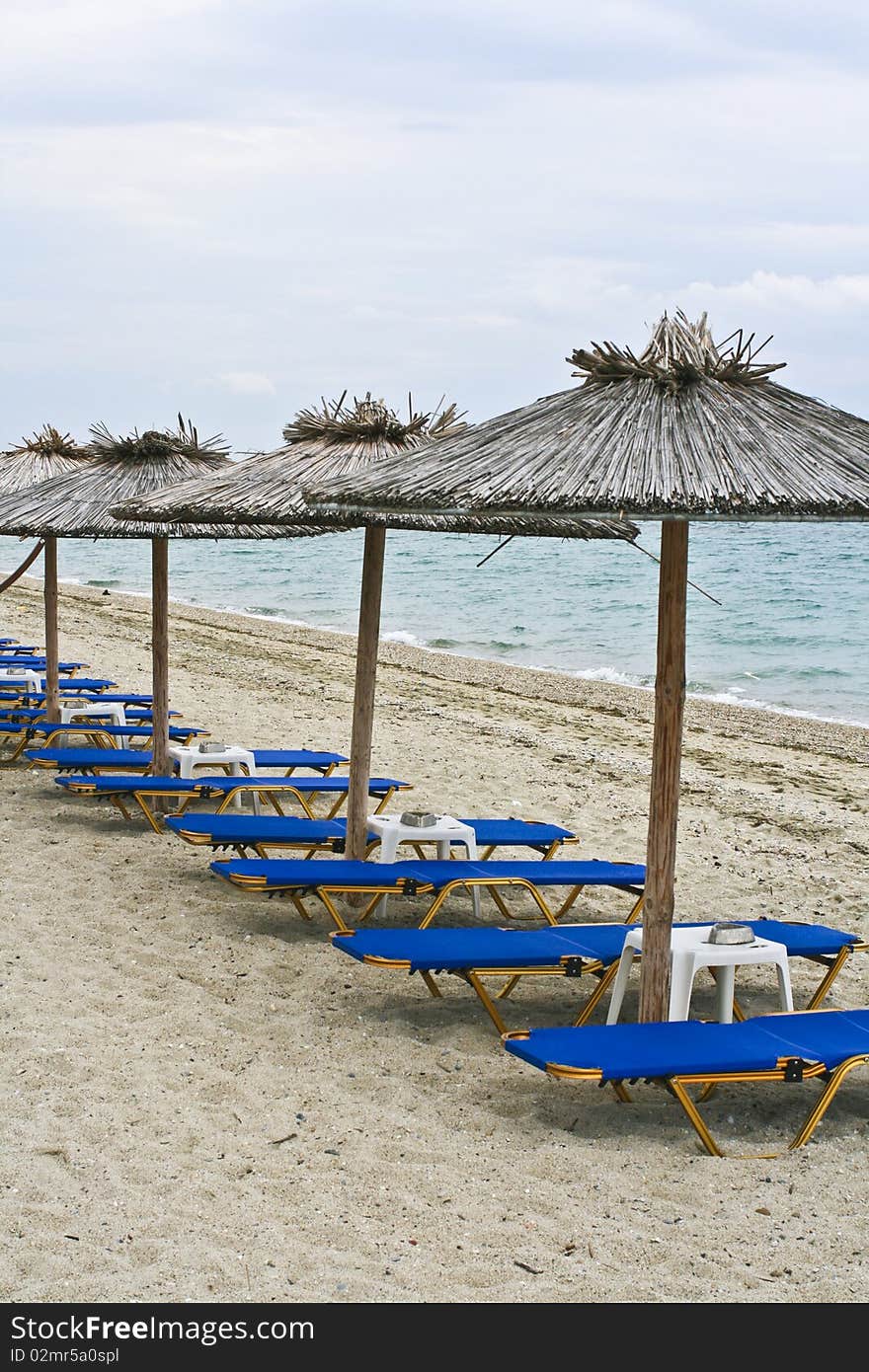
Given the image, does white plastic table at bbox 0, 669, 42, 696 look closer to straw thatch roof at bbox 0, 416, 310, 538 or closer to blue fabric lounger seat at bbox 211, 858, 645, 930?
straw thatch roof at bbox 0, 416, 310, 538

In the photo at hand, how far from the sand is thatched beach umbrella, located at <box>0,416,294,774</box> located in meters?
0.95

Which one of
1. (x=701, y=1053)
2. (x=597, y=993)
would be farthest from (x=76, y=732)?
(x=701, y=1053)

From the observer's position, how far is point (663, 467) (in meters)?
3.83

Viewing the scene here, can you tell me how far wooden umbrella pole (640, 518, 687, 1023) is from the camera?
13.8ft

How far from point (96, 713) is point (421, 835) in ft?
12.3

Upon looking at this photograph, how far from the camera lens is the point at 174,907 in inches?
223

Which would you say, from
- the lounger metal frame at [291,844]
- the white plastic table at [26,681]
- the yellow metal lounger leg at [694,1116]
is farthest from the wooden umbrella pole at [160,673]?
the yellow metal lounger leg at [694,1116]

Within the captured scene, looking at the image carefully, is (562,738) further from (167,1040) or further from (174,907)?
(167,1040)

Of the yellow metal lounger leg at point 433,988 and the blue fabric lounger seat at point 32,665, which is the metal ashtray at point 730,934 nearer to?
the yellow metal lounger leg at point 433,988

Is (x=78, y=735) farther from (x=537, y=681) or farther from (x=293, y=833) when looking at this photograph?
(x=537, y=681)

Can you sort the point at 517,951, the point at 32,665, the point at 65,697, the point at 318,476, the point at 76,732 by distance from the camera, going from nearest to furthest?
the point at 517,951, the point at 318,476, the point at 76,732, the point at 65,697, the point at 32,665

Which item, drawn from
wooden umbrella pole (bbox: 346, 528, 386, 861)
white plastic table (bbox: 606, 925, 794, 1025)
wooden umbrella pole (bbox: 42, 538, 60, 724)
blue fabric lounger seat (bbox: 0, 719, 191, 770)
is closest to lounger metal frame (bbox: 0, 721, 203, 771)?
blue fabric lounger seat (bbox: 0, 719, 191, 770)

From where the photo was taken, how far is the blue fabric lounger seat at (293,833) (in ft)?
18.9
